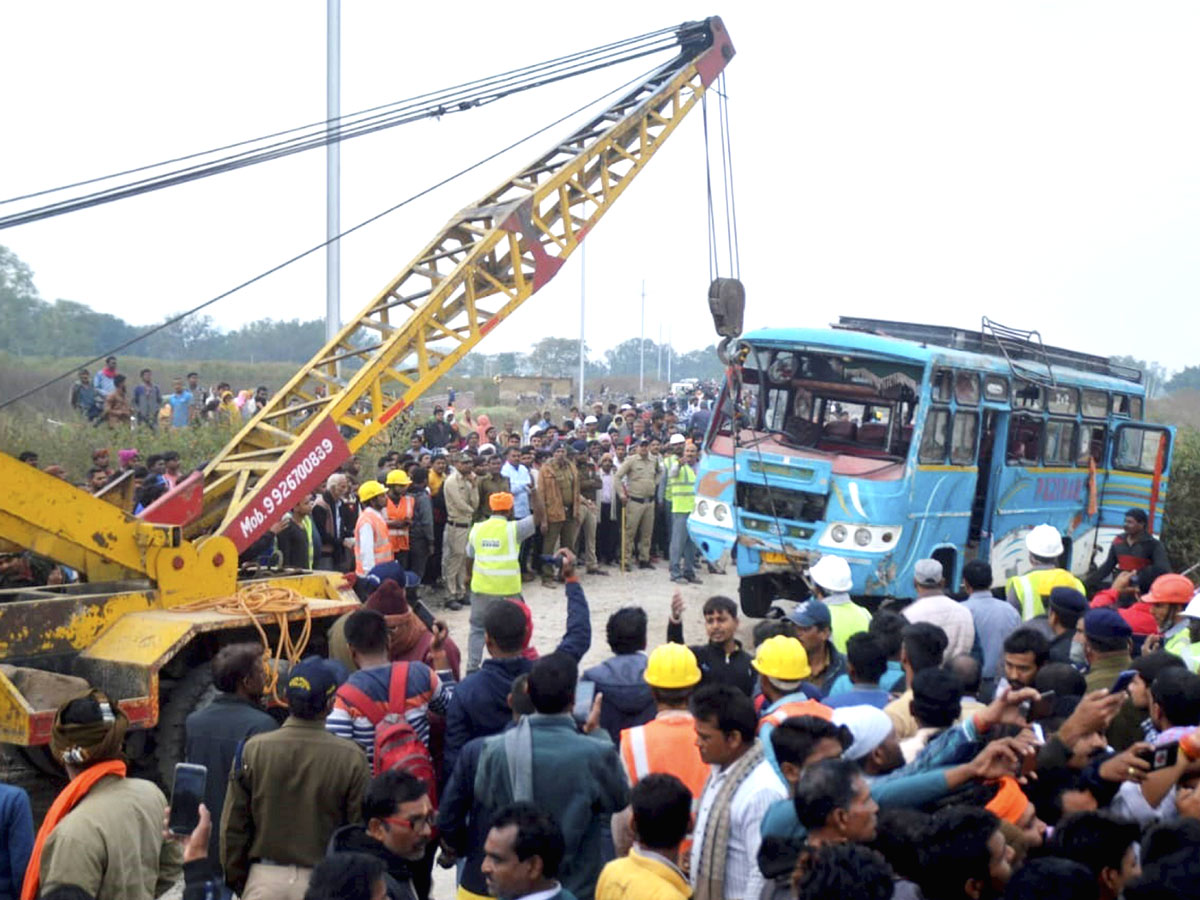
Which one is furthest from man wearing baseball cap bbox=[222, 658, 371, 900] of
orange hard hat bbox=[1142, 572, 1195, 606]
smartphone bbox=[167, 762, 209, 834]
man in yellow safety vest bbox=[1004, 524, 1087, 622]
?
orange hard hat bbox=[1142, 572, 1195, 606]

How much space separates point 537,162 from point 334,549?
14.4ft

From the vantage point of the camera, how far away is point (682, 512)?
17047mm

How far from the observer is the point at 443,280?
36.8 feet

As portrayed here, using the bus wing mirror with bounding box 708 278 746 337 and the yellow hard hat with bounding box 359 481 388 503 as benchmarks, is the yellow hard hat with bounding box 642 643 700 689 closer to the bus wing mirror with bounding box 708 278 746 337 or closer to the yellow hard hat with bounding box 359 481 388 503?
the yellow hard hat with bounding box 359 481 388 503

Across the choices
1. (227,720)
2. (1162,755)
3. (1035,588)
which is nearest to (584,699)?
(227,720)

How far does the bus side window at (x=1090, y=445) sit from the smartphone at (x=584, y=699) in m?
12.0

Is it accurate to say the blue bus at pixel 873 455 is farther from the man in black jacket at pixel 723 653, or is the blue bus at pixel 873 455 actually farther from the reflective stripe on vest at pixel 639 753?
the reflective stripe on vest at pixel 639 753

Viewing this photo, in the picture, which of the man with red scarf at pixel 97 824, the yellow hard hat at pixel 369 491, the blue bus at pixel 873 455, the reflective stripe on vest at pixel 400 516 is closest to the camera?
the man with red scarf at pixel 97 824

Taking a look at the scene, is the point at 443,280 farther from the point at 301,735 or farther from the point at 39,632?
the point at 301,735

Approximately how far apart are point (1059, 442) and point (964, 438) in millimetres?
2834

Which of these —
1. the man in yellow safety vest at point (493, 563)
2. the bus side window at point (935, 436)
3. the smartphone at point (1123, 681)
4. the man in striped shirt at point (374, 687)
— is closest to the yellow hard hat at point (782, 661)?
the man in striped shirt at point (374, 687)

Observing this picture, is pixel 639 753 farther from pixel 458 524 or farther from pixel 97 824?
pixel 458 524

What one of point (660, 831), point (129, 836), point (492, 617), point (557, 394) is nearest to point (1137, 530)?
point (492, 617)

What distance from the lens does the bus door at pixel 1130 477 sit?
16703mm
